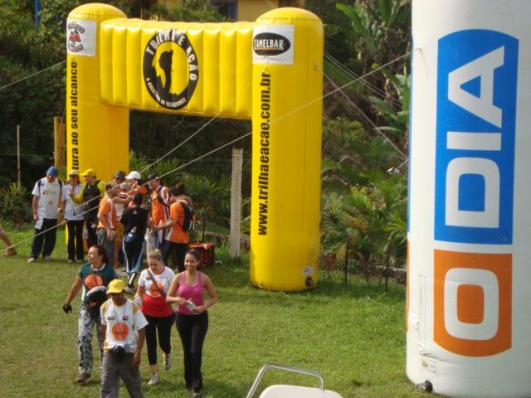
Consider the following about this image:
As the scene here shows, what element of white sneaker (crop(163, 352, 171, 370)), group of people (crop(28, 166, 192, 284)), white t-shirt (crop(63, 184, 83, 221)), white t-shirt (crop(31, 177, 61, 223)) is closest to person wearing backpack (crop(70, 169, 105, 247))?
group of people (crop(28, 166, 192, 284))

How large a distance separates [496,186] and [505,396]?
185 cm

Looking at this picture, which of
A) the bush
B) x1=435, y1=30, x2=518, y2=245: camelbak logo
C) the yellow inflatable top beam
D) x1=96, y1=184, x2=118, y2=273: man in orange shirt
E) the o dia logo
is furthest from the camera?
the bush

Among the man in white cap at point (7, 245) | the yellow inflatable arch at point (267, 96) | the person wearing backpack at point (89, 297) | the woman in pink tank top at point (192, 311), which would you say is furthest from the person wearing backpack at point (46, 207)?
the woman in pink tank top at point (192, 311)

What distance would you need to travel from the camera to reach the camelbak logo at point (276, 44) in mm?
12828

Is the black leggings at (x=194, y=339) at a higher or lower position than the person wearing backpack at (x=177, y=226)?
lower

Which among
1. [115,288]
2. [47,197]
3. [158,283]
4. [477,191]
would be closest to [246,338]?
[158,283]

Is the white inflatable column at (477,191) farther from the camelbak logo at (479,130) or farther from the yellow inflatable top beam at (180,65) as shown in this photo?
the yellow inflatable top beam at (180,65)

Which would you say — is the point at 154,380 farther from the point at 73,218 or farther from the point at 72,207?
the point at 72,207

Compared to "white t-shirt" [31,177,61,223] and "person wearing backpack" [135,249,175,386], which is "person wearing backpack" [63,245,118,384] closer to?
"person wearing backpack" [135,249,175,386]

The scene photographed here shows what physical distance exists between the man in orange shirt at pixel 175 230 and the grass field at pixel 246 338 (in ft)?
2.44

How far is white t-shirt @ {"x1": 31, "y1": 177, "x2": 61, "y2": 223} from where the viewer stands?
14.9 m

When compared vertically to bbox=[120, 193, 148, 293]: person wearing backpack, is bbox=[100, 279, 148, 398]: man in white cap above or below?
below

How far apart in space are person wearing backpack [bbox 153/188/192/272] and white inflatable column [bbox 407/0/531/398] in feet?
15.7

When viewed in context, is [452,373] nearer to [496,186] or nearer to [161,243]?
[496,186]
